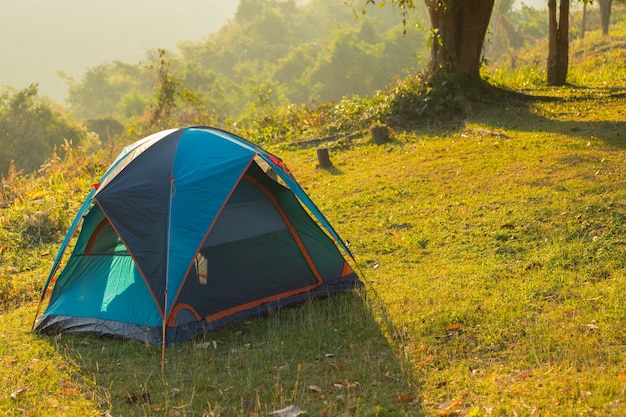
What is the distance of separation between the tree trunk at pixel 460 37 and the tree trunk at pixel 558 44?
3.07 meters

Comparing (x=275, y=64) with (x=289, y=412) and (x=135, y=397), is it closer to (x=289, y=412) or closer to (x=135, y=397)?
(x=135, y=397)

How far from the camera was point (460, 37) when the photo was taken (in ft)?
51.0

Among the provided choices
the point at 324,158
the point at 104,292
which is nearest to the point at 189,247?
the point at 104,292

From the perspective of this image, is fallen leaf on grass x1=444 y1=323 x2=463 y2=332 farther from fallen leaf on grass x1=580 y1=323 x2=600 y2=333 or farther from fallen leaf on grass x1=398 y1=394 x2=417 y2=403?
fallen leaf on grass x1=398 y1=394 x2=417 y2=403

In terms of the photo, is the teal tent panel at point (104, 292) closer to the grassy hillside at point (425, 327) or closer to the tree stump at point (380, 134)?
the grassy hillside at point (425, 327)

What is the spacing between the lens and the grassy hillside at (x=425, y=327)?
4.92m

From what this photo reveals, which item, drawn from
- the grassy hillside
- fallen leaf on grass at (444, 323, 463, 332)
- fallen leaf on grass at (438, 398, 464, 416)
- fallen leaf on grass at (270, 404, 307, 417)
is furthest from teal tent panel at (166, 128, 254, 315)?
fallen leaf on grass at (438, 398, 464, 416)

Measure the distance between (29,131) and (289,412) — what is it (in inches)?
1629

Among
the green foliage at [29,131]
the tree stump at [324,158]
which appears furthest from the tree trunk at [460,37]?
the green foliage at [29,131]

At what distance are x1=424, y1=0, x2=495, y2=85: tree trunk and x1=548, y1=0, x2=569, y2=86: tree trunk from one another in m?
3.07

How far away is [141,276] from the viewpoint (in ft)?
22.0

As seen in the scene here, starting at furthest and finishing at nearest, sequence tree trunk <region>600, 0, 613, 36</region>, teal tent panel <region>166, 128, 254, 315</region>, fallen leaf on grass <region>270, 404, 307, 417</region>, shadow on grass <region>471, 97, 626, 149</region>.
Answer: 1. tree trunk <region>600, 0, 613, 36</region>
2. shadow on grass <region>471, 97, 626, 149</region>
3. teal tent panel <region>166, 128, 254, 315</region>
4. fallen leaf on grass <region>270, 404, 307, 417</region>

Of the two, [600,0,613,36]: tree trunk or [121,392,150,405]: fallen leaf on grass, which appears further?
[600,0,613,36]: tree trunk

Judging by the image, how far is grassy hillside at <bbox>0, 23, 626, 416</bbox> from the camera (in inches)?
194
